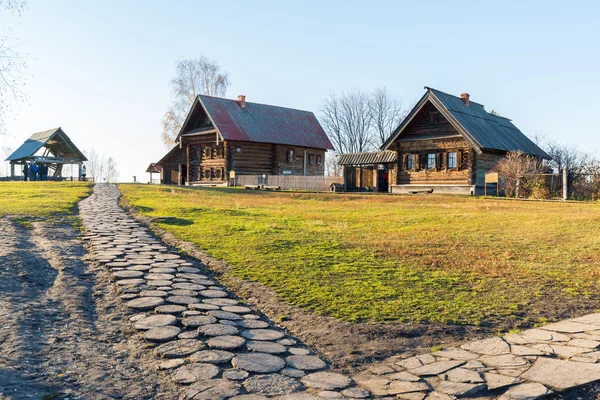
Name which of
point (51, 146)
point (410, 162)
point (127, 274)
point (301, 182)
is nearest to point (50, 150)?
point (51, 146)

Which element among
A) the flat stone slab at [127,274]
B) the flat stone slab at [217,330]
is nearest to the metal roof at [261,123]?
the flat stone slab at [127,274]

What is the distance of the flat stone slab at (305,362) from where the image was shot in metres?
3.71

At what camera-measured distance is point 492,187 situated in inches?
1182

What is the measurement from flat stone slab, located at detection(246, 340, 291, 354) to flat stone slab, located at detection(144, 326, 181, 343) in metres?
0.63

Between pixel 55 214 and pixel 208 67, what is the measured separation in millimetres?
40124

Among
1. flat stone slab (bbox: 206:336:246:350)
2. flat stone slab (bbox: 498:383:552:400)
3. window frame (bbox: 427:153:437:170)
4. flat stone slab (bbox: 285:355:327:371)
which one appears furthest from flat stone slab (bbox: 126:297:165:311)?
window frame (bbox: 427:153:437:170)

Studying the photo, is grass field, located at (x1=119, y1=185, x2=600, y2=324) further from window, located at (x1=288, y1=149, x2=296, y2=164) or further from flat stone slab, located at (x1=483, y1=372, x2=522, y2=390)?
window, located at (x1=288, y1=149, x2=296, y2=164)

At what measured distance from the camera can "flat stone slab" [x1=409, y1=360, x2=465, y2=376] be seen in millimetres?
3588

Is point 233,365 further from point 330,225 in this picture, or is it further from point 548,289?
point 330,225

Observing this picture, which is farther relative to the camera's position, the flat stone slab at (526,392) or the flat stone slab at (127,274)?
the flat stone slab at (127,274)

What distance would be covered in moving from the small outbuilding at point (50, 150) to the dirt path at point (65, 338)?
41.5m

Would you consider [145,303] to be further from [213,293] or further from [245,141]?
[245,141]

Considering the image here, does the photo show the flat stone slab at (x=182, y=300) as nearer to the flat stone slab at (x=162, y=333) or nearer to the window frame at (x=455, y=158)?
the flat stone slab at (x=162, y=333)

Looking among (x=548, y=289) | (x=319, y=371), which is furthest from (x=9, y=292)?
(x=548, y=289)
